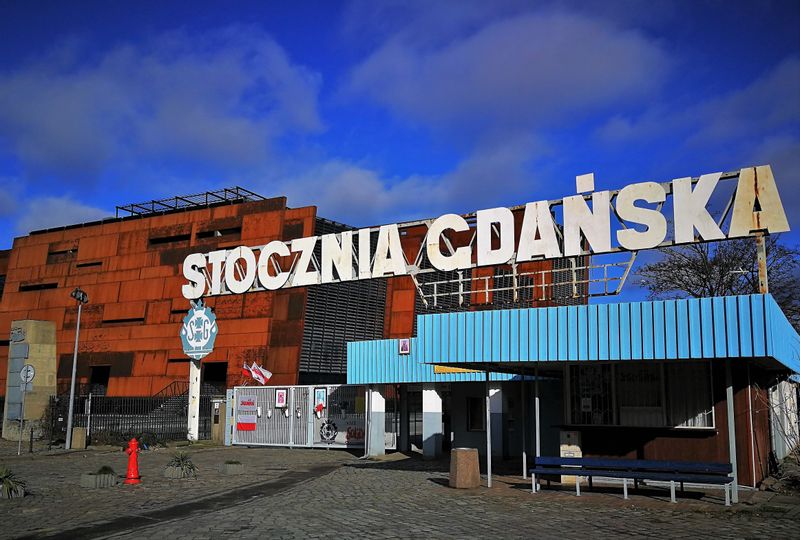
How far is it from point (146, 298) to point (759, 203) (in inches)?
1854

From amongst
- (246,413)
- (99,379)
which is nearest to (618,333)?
(246,413)

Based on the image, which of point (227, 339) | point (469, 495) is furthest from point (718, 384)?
point (227, 339)

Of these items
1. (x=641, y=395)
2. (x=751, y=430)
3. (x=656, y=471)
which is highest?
(x=641, y=395)

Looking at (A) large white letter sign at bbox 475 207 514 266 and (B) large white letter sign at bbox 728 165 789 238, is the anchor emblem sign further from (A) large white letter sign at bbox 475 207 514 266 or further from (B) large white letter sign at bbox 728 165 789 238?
(B) large white letter sign at bbox 728 165 789 238

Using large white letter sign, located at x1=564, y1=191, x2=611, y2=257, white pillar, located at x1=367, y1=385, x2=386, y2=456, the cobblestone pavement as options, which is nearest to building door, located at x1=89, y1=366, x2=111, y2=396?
white pillar, located at x1=367, y1=385, x2=386, y2=456

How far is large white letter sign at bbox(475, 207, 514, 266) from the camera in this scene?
22703 millimetres

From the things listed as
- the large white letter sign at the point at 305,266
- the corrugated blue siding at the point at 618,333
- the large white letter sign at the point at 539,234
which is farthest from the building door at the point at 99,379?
the corrugated blue siding at the point at 618,333

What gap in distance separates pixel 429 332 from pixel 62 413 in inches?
931

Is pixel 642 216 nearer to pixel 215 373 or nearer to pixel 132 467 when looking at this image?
pixel 132 467

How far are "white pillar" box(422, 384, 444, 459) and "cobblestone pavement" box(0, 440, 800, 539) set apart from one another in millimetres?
6359

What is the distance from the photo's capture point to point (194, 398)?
105 feet

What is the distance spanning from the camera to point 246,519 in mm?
12523

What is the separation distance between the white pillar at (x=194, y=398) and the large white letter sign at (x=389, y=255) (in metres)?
10.6

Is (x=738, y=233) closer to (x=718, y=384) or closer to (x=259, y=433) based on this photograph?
(x=718, y=384)
